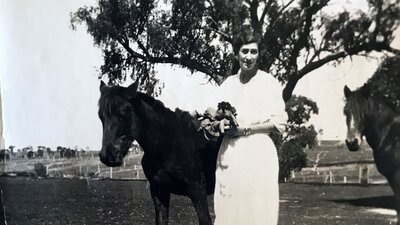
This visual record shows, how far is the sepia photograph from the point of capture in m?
1.24

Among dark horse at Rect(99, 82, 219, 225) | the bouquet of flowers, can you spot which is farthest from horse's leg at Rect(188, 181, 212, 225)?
the bouquet of flowers

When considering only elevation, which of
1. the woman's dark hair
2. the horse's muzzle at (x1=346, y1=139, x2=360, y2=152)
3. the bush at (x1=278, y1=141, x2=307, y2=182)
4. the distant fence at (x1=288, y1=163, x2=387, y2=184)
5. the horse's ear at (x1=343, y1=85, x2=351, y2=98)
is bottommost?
the distant fence at (x1=288, y1=163, x2=387, y2=184)

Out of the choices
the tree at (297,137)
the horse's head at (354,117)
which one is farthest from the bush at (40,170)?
the horse's head at (354,117)

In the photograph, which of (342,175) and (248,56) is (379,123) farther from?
(248,56)

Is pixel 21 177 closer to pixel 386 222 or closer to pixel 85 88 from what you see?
pixel 85 88

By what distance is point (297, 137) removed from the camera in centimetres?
130

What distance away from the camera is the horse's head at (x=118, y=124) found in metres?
1.43

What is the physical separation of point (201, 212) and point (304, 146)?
0.95ft

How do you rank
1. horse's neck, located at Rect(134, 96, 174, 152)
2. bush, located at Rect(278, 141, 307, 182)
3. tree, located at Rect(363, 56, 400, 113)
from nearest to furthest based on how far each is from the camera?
tree, located at Rect(363, 56, 400, 113), bush, located at Rect(278, 141, 307, 182), horse's neck, located at Rect(134, 96, 174, 152)

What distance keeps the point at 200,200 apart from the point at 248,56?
0.35 meters

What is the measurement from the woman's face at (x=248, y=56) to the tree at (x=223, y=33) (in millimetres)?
20

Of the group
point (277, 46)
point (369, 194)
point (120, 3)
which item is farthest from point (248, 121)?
point (120, 3)

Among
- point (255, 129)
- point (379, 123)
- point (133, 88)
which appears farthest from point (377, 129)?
point (133, 88)

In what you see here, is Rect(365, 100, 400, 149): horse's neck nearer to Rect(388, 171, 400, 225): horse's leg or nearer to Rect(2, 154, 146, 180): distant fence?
Rect(388, 171, 400, 225): horse's leg
